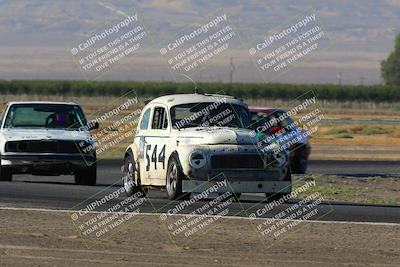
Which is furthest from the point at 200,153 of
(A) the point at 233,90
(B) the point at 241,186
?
(A) the point at 233,90

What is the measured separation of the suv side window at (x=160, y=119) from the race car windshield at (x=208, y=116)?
175mm

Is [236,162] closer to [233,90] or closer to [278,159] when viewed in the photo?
[278,159]

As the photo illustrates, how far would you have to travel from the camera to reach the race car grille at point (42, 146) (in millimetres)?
24734

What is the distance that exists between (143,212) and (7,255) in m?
5.42

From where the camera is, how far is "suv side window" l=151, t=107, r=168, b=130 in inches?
858

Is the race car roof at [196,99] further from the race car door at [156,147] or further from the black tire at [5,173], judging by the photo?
the black tire at [5,173]

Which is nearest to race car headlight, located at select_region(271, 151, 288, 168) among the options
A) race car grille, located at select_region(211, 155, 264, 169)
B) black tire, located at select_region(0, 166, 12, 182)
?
race car grille, located at select_region(211, 155, 264, 169)

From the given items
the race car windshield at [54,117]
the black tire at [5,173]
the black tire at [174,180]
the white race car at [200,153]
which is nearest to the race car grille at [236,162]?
the white race car at [200,153]

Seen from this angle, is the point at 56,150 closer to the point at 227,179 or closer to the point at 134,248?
the point at 227,179

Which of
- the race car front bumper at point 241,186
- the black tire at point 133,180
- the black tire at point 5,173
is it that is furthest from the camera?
the black tire at point 5,173

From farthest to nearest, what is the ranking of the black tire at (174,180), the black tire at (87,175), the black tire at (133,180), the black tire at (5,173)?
the black tire at (87,175), the black tire at (5,173), the black tire at (133,180), the black tire at (174,180)

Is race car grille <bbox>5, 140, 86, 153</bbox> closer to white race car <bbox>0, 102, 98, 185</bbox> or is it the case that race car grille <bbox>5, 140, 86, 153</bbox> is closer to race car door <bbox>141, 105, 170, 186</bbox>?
white race car <bbox>0, 102, 98, 185</bbox>

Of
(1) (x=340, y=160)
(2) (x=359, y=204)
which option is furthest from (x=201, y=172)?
(1) (x=340, y=160)

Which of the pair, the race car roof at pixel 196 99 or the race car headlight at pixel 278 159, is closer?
the race car headlight at pixel 278 159
